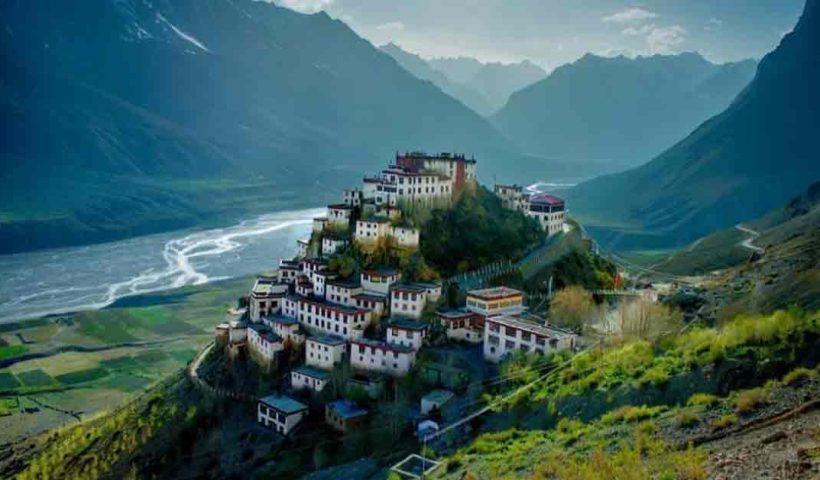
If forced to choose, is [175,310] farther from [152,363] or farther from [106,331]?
[152,363]

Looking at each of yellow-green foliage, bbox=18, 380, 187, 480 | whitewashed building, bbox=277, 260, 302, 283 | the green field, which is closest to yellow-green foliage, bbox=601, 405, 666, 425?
yellow-green foliage, bbox=18, 380, 187, 480

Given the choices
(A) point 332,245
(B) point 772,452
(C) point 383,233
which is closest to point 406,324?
(C) point 383,233

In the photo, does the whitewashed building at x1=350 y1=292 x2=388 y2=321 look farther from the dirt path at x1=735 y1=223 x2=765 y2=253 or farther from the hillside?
the dirt path at x1=735 y1=223 x2=765 y2=253

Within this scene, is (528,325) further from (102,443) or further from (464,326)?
(102,443)

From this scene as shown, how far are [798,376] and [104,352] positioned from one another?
82005mm

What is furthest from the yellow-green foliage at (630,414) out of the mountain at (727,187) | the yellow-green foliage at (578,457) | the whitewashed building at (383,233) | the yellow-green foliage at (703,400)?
the mountain at (727,187)

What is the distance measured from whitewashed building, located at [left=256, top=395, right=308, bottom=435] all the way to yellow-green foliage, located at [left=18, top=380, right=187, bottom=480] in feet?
25.9

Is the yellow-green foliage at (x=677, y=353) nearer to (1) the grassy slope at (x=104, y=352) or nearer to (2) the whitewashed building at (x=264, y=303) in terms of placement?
(2) the whitewashed building at (x=264, y=303)

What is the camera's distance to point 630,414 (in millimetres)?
29188

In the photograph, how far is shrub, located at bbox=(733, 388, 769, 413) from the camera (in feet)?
83.3

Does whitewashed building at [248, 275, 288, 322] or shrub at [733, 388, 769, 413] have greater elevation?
shrub at [733, 388, 769, 413]

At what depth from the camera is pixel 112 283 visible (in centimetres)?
12625

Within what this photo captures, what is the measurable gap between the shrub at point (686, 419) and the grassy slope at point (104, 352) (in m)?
61.4

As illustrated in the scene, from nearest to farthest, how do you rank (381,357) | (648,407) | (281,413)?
(648,407), (281,413), (381,357)
